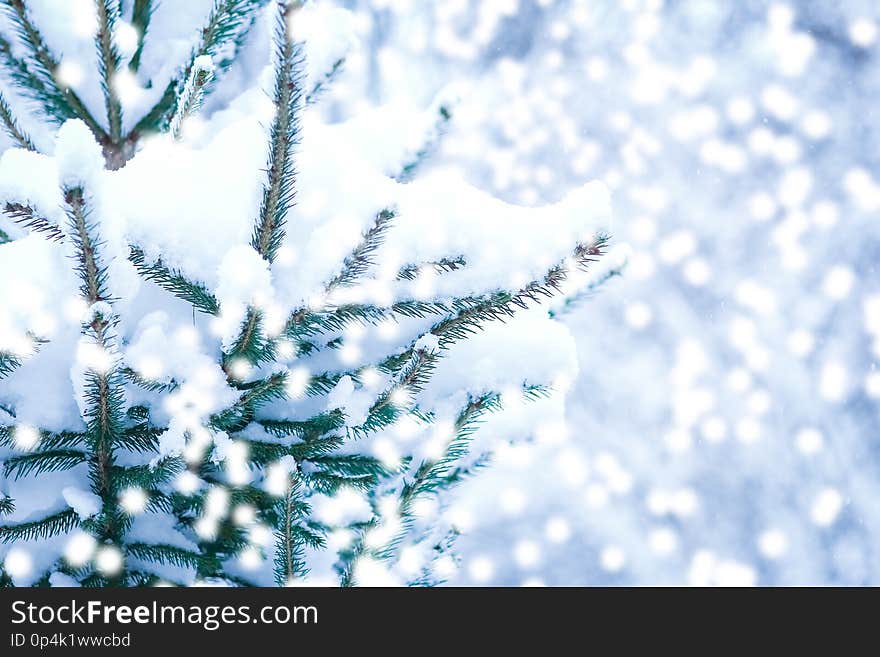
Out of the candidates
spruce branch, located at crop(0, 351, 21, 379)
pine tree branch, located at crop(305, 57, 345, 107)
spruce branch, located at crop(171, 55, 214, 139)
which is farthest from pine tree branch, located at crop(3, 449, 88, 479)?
pine tree branch, located at crop(305, 57, 345, 107)

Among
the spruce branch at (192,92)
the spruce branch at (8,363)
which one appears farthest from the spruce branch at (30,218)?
the spruce branch at (192,92)

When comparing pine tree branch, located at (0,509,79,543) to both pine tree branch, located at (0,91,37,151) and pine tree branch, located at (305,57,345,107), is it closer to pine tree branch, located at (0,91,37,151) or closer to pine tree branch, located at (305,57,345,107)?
pine tree branch, located at (0,91,37,151)

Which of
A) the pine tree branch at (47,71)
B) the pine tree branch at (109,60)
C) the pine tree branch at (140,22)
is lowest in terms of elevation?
the pine tree branch at (47,71)

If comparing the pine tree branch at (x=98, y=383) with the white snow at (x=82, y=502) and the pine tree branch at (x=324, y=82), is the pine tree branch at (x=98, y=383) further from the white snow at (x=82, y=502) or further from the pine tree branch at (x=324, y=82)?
the pine tree branch at (x=324, y=82)

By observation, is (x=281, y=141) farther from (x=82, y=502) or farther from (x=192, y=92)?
(x=82, y=502)

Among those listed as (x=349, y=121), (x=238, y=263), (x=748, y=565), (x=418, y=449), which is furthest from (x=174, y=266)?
(x=748, y=565)

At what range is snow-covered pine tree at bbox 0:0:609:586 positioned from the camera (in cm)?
76

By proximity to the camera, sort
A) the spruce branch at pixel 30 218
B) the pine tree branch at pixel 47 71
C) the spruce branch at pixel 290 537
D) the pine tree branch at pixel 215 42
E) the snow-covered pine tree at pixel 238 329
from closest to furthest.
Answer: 1. the spruce branch at pixel 30 218
2. the snow-covered pine tree at pixel 238 329
3. the spruce branch at pixel 290 537
4. the pine tree branch at pixel 47 71
5. the pine tree branch at pixel 215 42

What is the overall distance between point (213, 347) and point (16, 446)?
0.94ft

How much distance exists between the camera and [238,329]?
0.80 m

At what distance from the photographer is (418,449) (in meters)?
1.00

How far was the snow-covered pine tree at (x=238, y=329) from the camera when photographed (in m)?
0.76

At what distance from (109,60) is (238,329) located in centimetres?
67

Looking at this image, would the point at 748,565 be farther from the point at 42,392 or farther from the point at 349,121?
the point at 42,392
